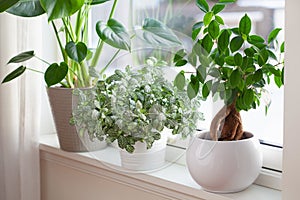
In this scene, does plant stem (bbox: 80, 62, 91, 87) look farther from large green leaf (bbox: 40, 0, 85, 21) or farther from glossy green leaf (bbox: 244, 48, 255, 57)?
glossy green leaf (bbox: 244, 48, 255, 57)

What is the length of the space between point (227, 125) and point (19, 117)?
776 mm

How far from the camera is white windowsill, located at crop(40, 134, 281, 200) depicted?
118cm

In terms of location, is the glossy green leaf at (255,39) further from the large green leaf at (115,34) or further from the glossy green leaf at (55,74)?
the glossy green leaf at (55,74)

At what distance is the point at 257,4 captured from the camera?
4.04ft

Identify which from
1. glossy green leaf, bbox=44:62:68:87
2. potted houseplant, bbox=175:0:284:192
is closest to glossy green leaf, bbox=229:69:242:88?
potted houseplant, bbox=175:0:284:192

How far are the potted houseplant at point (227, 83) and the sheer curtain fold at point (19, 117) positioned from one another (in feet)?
2.24

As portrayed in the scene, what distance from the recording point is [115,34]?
1236 mm

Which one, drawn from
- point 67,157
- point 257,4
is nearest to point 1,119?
point 67,157

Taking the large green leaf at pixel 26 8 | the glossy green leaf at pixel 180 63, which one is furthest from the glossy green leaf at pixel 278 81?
the large green leaf at pixel 26 8

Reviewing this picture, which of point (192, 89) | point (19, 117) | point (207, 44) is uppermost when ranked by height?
point (207, 44)

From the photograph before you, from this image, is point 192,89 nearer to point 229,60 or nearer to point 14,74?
point 229,60

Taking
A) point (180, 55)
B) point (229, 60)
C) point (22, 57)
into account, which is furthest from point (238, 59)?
point (22, 57)

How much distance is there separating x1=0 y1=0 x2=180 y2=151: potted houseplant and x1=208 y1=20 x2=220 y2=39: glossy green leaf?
0.11 metres

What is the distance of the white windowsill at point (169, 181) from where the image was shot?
3.87 feet
